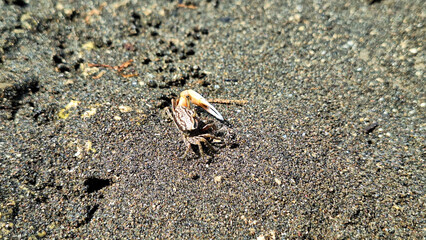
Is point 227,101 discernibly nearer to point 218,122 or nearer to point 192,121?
point 218,122

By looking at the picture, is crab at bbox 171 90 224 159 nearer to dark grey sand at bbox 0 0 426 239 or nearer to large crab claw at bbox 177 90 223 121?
large crab claw at bbox 177 90 223 121

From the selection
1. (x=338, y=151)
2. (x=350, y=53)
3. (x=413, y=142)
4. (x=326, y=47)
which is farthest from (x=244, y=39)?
(x=413, y=142)

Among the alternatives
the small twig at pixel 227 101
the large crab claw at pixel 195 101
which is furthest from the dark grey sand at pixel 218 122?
the large crab claw at pixel 195 101

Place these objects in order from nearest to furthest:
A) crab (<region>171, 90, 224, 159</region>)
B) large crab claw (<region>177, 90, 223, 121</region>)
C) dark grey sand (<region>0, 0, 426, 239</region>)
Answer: dark grey sand (<region>0, 0, 426, 239</region>)
crab (<region>171, 90, 224, 159</region>)
large crab claw (<region>177, 90, 223, 121</region>)

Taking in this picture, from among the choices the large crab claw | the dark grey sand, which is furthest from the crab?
the dark grey sand

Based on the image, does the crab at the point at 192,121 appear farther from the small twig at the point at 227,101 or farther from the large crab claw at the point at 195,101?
the small twig at the point at 227,101

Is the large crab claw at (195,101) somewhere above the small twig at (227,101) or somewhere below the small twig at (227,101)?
above

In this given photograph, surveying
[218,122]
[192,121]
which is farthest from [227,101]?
[192,121]
